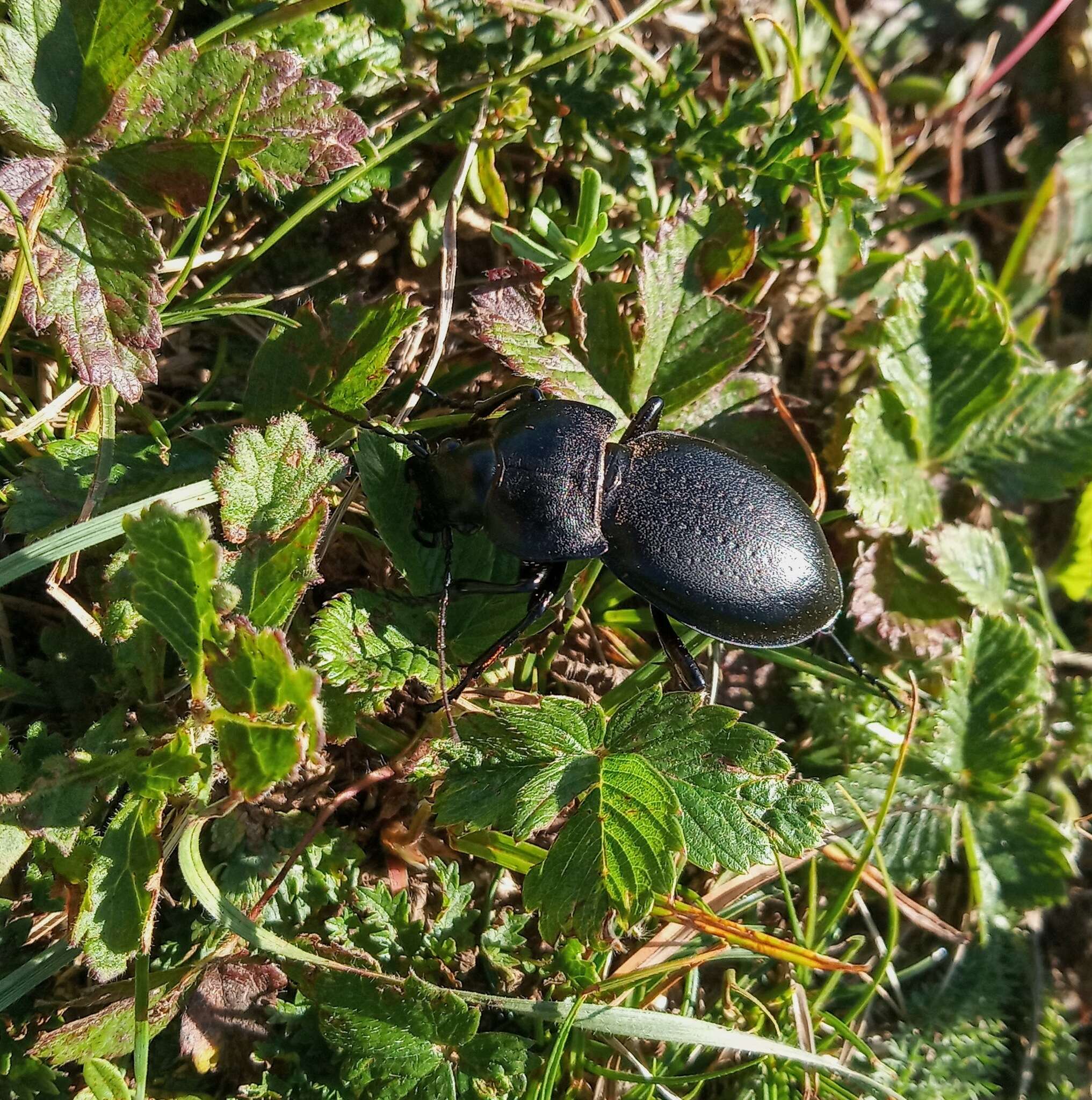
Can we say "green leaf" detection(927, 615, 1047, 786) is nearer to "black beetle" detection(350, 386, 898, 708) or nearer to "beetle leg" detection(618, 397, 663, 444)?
"black beetle" detection(350, 386, 898, 708)

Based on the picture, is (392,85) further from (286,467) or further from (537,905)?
(537,905)

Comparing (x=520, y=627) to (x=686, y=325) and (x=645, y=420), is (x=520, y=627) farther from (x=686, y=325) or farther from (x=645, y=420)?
(x=686, y=325)

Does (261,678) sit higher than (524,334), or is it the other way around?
(524,334)

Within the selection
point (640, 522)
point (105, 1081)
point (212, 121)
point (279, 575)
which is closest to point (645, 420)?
point (640, 522)

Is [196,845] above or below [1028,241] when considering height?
below

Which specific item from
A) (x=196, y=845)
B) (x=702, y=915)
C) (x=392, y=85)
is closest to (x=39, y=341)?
(x=392, y=85)
